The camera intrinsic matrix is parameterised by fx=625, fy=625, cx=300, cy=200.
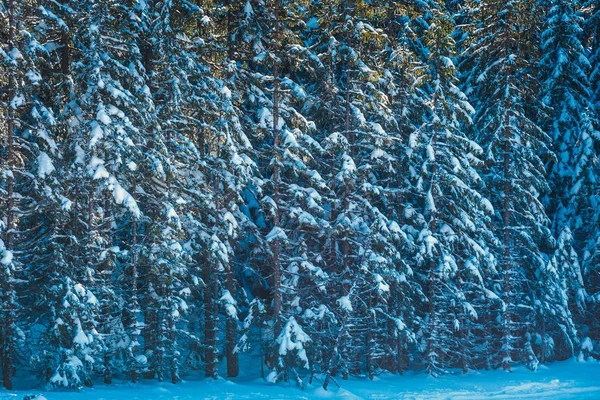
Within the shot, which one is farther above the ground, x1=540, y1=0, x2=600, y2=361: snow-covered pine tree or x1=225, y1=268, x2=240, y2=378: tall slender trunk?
x1=540, y1=0, x2=600, y2=361: snow-covered pine tree

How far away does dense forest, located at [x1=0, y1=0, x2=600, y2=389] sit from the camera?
1794 cm

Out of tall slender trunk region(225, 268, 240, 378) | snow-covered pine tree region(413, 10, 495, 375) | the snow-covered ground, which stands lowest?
the snow-covered ground

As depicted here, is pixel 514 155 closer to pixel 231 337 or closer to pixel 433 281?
pixel 433 281

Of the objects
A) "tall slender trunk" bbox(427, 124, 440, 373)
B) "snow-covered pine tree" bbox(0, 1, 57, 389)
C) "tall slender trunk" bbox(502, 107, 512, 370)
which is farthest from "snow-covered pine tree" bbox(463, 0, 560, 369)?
"snow-covered pine tree" bbox(0, 1, 57, 389)

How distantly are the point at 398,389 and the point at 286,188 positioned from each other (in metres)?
7.62

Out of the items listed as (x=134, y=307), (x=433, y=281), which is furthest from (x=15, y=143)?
(x=433, y=281)

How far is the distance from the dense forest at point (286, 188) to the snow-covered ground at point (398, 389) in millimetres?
659

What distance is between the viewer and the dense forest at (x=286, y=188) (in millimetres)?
17938

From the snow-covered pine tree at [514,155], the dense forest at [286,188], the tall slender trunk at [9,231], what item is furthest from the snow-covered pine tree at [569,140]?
the tall slender trunk at [9,231]

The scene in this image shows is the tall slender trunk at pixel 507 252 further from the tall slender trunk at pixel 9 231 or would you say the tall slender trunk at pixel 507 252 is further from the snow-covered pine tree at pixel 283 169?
the tall slender trunk at pixel 9 231

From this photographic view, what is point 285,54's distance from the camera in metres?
20.9

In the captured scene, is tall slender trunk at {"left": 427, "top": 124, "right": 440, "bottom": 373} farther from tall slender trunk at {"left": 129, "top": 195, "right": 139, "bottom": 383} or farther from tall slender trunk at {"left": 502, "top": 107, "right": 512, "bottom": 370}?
tall slender trunk at {"left": 129, "top": 195, "right": 139, "bottom": 383}

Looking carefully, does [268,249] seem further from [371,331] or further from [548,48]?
[548,48]

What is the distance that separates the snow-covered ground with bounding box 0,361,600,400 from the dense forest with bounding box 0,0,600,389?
659mm
